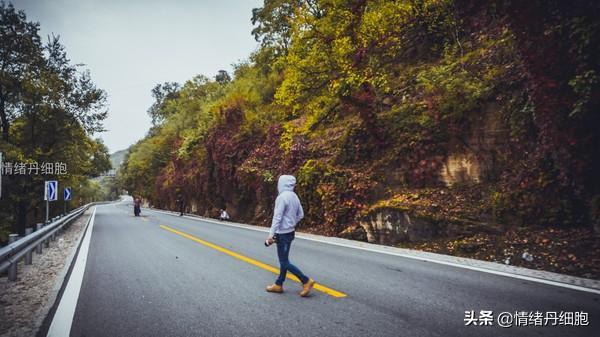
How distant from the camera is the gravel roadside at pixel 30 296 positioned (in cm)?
353

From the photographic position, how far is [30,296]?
4.67 meters

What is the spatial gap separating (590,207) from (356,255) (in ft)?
16.4

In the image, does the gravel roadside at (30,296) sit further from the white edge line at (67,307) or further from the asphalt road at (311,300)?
the asphalt road at (311,300)

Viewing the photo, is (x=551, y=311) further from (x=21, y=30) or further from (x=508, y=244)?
(x=21, y=30)

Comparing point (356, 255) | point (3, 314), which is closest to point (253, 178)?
point (356, 255)

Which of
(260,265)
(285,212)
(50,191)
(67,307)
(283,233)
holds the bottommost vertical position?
(260,265)

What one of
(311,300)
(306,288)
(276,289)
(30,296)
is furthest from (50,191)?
(311,300)

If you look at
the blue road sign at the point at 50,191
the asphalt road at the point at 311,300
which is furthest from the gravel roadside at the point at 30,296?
the blue road sign at the point at 50,191

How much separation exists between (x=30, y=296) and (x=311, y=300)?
413 cm

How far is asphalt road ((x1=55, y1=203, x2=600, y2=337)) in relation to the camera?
3.40m

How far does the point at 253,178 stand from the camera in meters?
19.9

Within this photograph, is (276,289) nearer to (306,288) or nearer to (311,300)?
(306,288)

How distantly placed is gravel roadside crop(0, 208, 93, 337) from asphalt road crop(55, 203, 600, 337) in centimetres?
41

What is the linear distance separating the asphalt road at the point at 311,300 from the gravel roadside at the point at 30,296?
41 cm
